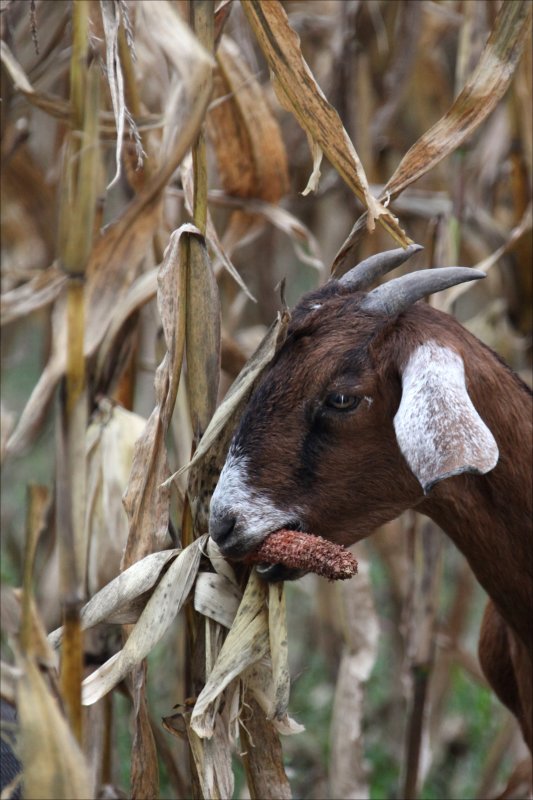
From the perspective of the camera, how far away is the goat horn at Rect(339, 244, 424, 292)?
241 centimetres

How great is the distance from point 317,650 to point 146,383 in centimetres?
165

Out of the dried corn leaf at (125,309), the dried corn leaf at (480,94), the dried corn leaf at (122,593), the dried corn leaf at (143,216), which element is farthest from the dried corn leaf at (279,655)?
the dried corn leaf at (125,309)

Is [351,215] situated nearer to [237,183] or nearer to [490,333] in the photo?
[490,333]

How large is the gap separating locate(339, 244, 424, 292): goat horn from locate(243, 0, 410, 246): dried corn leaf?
0.81 feet

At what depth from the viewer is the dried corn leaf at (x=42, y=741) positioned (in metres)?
1.55

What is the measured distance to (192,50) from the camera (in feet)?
5.53

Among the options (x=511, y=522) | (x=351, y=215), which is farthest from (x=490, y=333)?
(x=511, y=522)

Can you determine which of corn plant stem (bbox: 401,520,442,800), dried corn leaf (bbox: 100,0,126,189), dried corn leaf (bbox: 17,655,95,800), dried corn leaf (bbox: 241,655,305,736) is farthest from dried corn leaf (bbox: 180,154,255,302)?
corn plant stem (bbox: 401,520,442,800)

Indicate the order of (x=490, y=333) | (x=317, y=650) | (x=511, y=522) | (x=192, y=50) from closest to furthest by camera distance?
(x=192, y=50)
(x=511, y=522)
(x=490, y=333)
(x=317, y=650)

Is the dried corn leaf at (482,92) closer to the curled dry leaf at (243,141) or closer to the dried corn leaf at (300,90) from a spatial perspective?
the dried corn leaf at (300,90)

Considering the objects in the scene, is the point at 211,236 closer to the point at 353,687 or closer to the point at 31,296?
the point at 31,296

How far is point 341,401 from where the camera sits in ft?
7.64

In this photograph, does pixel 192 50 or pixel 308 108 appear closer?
pixel 192 50

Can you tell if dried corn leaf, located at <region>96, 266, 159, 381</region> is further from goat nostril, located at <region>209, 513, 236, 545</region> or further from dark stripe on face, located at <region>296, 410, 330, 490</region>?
goat nostril, located at <region>209, 513, 236, 545</region>
